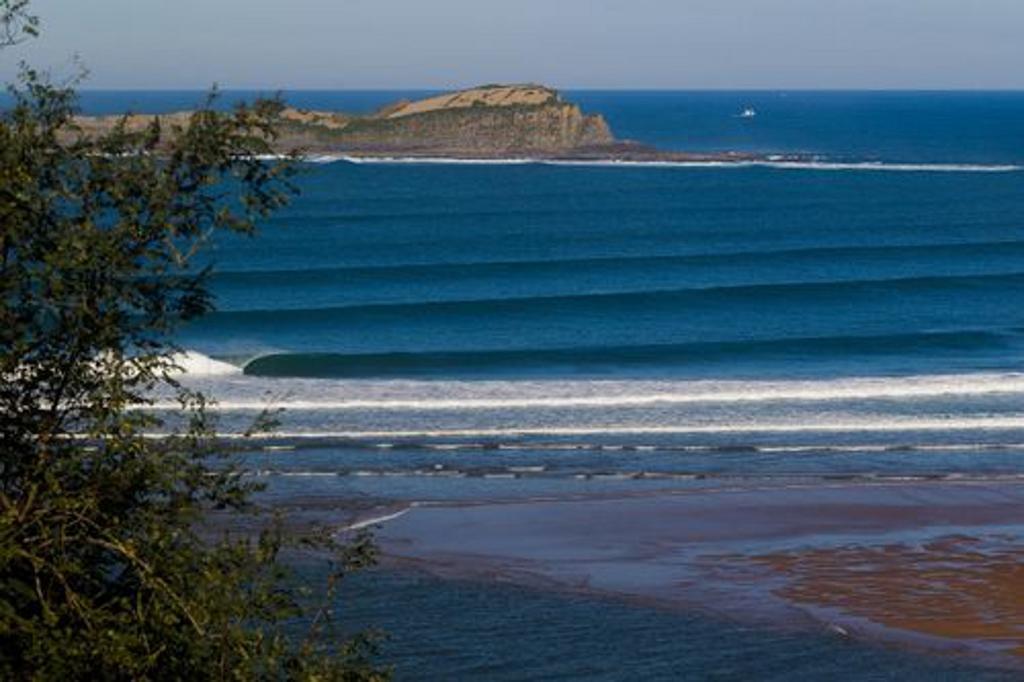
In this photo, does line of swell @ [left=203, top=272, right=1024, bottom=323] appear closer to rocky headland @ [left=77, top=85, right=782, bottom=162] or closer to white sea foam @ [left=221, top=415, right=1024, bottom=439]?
white sea foam @ [left=221, top=415, right=1024, bottom=439]

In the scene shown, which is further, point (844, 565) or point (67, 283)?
point (844, 565)

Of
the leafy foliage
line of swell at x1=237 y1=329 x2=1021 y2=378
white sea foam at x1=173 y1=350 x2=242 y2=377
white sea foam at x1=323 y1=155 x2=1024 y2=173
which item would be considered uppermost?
the leafy foliage

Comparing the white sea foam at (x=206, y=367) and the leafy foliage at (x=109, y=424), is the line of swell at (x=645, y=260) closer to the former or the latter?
the white sea foam at (x=206, y=367)

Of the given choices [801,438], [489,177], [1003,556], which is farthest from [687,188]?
[1003,556]


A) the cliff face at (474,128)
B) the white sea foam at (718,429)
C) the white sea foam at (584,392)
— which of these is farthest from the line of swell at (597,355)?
the cliff face at (474,128)

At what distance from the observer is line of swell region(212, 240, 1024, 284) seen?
4225 cm

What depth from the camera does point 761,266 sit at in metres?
45.2

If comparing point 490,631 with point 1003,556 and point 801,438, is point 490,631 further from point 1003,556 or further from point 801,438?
point 801,438

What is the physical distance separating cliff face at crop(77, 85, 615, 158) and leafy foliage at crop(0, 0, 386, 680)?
86838 millimetres

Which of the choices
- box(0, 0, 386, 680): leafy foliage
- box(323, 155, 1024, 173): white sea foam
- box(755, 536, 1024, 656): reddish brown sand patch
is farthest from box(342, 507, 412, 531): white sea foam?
box(323, 155, 1024, 173): white sea foam

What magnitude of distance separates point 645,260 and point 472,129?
54.5 metres

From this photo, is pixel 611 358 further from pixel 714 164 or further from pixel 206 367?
pixel 714 164

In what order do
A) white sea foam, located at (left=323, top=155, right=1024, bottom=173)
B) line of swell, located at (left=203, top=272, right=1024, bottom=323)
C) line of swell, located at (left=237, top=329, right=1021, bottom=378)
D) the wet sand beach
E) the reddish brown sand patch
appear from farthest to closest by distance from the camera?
white sea foam, located at (left=323, top=155, right=1024, bottom=173), line of swell, located at (left=203, top=272, right=1024, bottom=323), line of swell, located at (left=237, top=329, right=1021, bottom=378), the wet sand beach, the reddish brown sand patch

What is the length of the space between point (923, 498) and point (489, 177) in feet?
196
